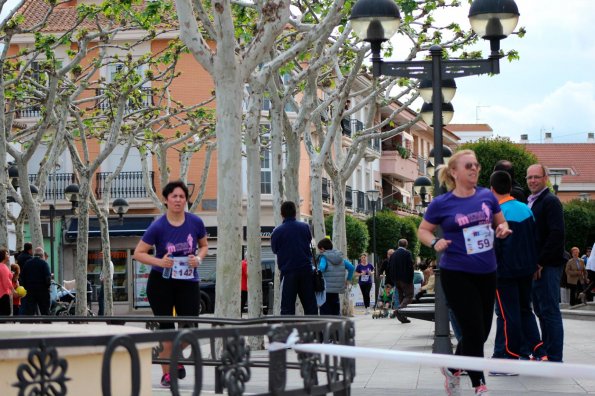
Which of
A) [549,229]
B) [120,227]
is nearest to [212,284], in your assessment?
[120,227]

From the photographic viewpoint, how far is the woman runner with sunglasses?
31.4 ft

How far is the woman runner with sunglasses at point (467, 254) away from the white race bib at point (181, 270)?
2.58 metres

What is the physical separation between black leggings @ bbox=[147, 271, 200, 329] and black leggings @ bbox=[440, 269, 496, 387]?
2835 millimetres

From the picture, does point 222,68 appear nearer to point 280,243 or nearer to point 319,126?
point 280,243

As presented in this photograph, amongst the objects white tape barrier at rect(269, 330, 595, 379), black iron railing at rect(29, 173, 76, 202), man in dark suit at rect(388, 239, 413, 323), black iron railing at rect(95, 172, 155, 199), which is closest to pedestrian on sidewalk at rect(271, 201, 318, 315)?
white tape barrier at rect(269, 330, 595, 379)

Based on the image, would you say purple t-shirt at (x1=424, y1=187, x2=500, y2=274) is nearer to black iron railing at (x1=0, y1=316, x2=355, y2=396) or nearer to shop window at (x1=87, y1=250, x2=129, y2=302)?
black iron railing at (x1=0, y1=316, x2=355, y2=396)

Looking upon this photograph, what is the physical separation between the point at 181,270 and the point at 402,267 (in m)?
19.3

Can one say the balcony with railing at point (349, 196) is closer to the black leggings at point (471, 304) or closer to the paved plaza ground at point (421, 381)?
the paved plaza ground at point (421, 381)

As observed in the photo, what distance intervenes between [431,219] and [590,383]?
114 inches

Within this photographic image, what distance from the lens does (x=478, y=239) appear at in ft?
31.7

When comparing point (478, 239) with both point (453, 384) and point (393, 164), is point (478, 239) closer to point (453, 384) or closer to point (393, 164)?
point (453, 384)

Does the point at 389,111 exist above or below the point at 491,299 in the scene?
above

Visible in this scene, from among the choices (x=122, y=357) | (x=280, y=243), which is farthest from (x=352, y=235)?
(x=122, y=357)

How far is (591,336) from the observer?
21.0 metres
